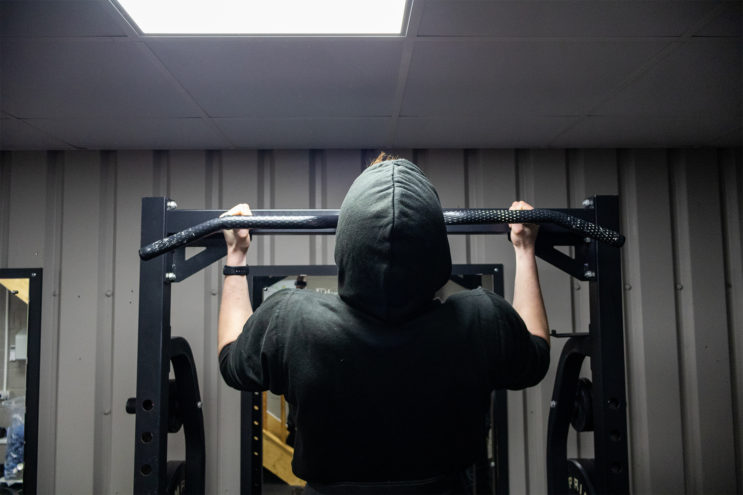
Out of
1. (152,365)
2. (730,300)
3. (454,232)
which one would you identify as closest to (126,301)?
(152,365)

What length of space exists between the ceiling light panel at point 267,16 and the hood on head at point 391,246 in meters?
0.61

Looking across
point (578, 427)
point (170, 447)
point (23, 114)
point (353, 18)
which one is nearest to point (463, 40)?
point (353, 18)

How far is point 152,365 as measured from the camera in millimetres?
1313

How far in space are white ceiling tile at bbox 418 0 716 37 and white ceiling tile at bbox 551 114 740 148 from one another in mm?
706

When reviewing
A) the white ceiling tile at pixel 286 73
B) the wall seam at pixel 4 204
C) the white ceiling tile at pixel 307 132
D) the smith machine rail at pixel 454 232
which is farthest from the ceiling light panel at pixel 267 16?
the wall seam at pixel 4 204

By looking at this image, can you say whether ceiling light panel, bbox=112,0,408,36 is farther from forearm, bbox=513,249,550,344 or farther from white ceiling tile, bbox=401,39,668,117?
forearm, bbox=513,249,550,344

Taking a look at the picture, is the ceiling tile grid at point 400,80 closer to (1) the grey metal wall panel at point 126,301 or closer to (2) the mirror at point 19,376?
(1) the grey metal wall panel at point 126,301

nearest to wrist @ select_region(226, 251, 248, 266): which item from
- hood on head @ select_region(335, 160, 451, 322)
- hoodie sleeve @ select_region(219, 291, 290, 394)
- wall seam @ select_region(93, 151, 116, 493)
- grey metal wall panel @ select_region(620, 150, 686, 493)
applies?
hoodie sleeve @ select_region(219, 291, 290, 394)

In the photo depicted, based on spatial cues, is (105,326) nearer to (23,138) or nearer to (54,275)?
(54,275)

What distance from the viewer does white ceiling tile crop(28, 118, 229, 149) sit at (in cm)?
197

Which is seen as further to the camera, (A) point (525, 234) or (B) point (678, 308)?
(B) point (678, 308)

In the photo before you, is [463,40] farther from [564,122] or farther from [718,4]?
[564,122]

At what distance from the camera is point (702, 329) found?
232cm

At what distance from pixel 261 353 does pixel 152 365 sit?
0.62m
